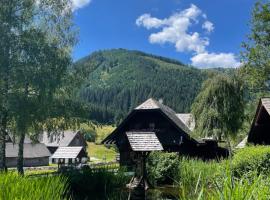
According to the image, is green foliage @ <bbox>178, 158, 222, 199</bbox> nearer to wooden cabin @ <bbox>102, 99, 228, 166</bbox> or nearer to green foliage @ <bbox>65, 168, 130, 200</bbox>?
green foliage @ <bbox>65, 168, 130, 200</bbox>

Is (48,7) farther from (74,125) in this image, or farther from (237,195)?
(237,195)

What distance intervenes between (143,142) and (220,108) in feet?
55.7

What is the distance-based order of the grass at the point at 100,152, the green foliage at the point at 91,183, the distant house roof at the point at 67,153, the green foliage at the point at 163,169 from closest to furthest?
the green foliage at the point at 91,183 < the green foliage at the point at 163,169 < the distant house roof at the point at 67,153 < the grass at the point at 100,152

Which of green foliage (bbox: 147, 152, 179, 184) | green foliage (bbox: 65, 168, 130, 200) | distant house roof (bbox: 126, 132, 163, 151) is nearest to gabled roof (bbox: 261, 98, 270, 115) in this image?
distant house roof (bbox: 126, 132, 163, 151)

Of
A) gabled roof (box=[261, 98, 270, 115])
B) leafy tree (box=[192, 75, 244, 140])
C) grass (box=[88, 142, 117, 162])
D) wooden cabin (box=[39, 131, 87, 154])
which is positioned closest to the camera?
gabled roof (box=[261, 98, 270, 115])

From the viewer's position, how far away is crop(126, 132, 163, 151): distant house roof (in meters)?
18.1

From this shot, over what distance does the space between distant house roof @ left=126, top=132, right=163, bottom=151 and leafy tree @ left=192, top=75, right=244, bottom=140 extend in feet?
51.6

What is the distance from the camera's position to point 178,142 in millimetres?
32188

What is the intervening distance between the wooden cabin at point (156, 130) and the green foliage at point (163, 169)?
867 centimetres

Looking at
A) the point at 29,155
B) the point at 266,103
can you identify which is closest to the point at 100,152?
the point at 29,155

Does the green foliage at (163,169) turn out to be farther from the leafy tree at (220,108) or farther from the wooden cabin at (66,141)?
the wooden cabin at (66,141)

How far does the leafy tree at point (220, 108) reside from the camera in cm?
3363

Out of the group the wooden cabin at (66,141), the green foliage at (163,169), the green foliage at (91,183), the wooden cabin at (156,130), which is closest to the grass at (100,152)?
the wooden cabin at (66,141)

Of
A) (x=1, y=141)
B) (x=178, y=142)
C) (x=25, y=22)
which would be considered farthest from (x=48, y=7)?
(x=178, y=142)
